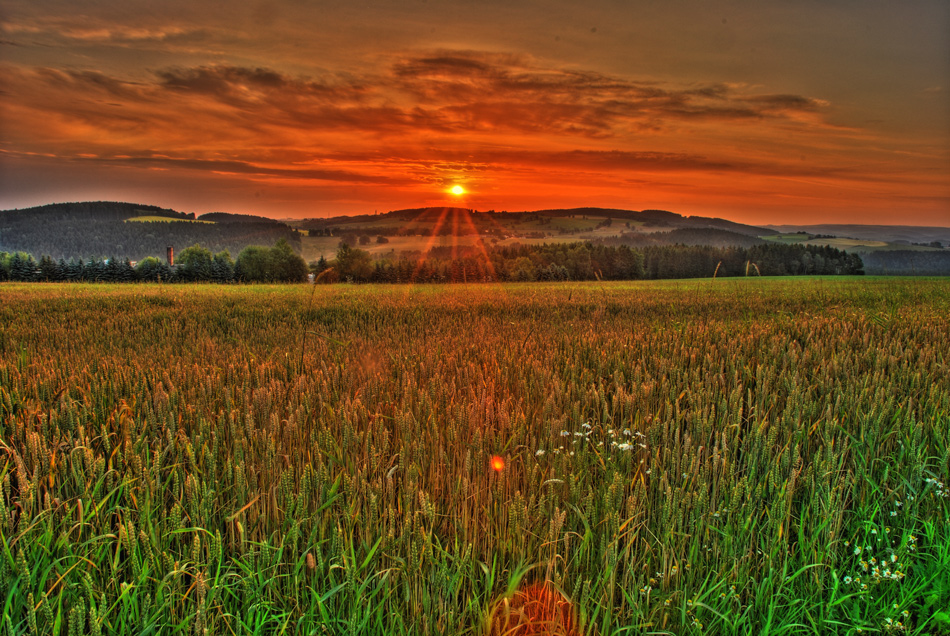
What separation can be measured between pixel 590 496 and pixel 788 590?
90cm

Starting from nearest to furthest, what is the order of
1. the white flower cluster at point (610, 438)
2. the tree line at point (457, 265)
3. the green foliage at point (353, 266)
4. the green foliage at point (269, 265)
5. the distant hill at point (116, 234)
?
the white flower cluster at point (610, 438), the green foliage at point (353, 266), the tree line at point (457, 265), the green foliage at point (269, 265), the distant hill at point (116, 234)

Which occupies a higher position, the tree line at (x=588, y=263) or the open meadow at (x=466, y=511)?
the tree line at (x=588, y=263)

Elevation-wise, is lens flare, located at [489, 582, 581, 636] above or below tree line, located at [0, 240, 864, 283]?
below

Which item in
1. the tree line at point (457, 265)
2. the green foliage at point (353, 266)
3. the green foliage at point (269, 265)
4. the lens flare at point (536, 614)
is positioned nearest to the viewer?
the lens flare at point (536, 614)

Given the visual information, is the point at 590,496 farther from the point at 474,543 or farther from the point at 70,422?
the point at 70,422

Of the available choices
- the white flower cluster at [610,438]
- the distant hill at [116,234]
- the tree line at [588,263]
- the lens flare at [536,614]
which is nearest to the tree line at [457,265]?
the tree line at [588,263]

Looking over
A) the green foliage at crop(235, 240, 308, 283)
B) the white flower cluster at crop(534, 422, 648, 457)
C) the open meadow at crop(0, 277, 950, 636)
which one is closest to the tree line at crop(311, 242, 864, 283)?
the green foliage at crop(235, 240, 308, 283)

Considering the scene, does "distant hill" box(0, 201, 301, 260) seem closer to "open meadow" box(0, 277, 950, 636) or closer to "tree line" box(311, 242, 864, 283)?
"tree line" box(311, 242, 864, 283)

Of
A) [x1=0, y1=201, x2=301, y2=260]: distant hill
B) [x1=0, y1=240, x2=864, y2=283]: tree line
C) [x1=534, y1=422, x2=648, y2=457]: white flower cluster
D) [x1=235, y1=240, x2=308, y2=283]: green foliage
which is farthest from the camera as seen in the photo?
[x1=0, y1=201, x2=301, y2=260]: distant hill

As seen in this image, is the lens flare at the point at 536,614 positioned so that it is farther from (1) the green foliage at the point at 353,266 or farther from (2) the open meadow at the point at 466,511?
(1) the green foliage at the point at 353,266

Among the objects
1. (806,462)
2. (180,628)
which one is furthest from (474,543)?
(806,462)

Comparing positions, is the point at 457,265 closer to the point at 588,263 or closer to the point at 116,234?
the point at 588,263

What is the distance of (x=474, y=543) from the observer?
2176 mm

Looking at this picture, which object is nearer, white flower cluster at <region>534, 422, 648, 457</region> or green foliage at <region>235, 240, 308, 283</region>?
white flower cluster at <region>534, 422, 648, 457</region>
